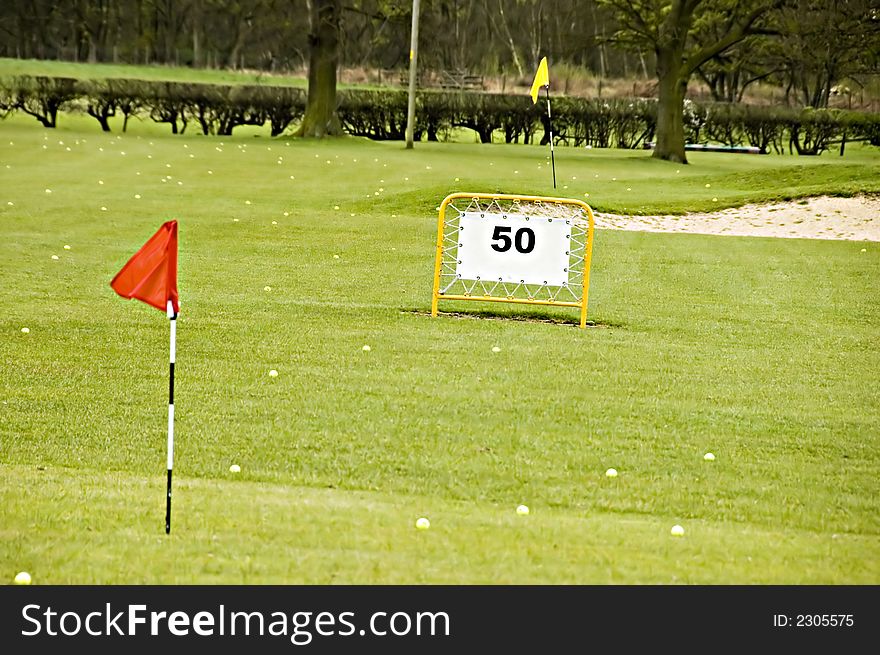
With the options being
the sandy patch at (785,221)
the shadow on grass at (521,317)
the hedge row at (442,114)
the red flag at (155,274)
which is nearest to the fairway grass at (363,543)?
the red flag at (155,274)

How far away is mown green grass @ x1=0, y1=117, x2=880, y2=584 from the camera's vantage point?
16.9ft

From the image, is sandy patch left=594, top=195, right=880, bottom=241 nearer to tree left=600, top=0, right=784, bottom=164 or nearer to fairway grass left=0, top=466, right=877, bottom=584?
fairway grass left=0, top=466, right=877, bottom=584

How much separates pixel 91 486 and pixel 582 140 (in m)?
44.8

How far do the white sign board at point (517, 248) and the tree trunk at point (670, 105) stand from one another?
2904cm

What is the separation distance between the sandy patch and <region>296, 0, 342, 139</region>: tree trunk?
2222 centimetres

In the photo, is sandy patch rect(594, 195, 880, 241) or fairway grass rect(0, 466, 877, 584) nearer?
fairway grass rect(0, 466, 877, 584)

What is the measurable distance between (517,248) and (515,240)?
7 centimetres

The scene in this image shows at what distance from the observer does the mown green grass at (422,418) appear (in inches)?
203

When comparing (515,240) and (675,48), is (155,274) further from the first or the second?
(675,48)

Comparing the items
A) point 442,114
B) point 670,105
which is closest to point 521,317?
point 670,105

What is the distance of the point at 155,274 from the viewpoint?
17.1ft

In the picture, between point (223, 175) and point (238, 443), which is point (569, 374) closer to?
point (238, 443)

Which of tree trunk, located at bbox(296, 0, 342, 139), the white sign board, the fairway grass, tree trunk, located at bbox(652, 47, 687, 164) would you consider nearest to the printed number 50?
the white sign board

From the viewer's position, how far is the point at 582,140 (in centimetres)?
4950
